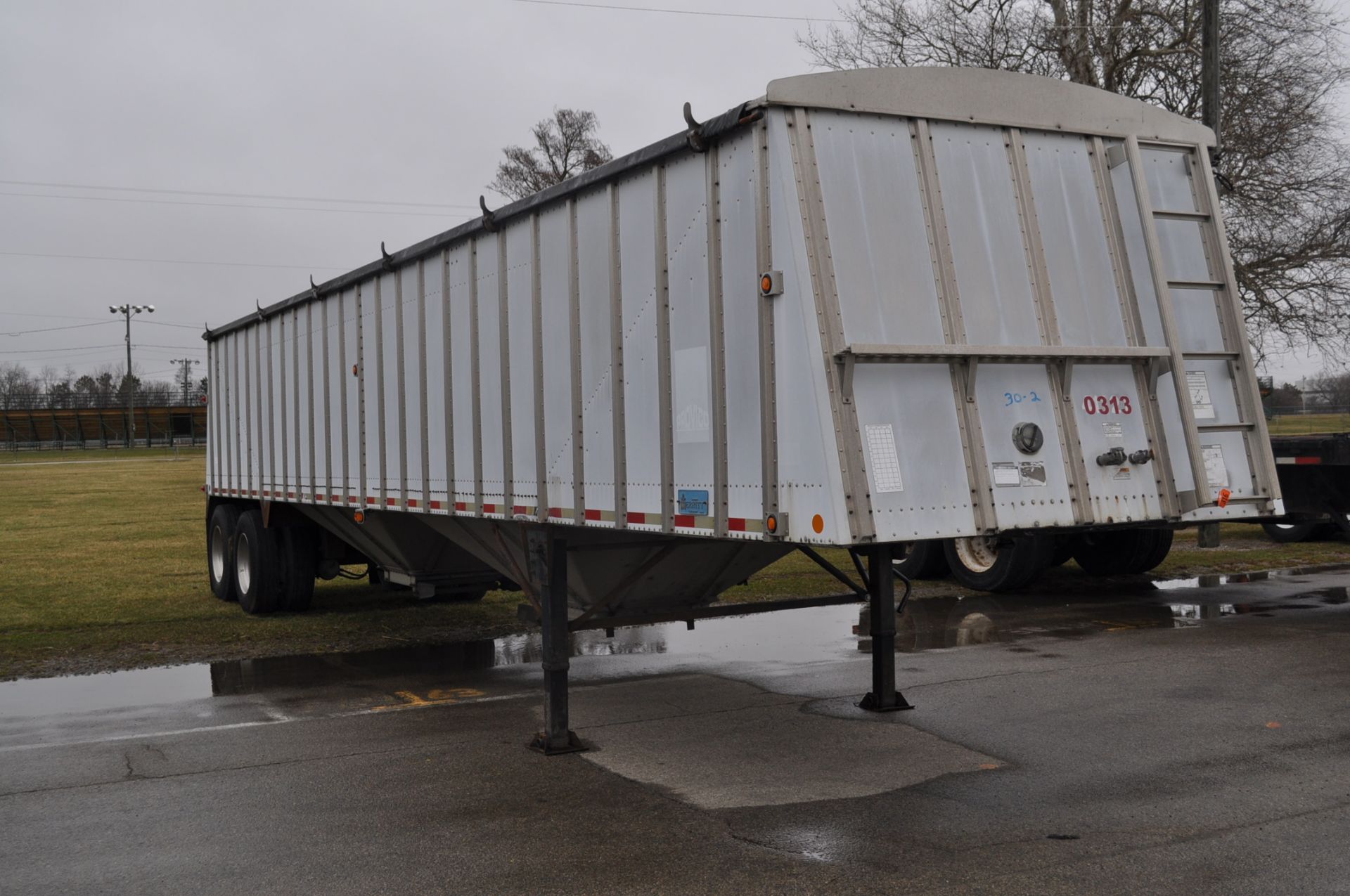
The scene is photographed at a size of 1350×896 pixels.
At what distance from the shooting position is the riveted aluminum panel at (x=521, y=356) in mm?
7816

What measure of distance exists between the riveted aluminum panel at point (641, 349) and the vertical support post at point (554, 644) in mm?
983

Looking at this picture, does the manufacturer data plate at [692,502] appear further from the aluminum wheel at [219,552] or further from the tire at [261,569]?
→ the aluminum wheel at [219,552]

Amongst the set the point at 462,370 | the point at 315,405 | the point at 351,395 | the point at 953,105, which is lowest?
the point at 462,370

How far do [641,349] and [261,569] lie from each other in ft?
26.0

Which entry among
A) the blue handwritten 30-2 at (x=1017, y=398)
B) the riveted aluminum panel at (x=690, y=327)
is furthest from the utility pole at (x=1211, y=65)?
the riveted aluminum panel at (x=690, y=327)

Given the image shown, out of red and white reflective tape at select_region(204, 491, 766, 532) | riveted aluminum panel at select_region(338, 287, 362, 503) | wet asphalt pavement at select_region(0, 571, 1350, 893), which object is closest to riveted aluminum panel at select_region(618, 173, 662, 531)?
red and white reflective tape at select_region(204, 491, 766, 532)

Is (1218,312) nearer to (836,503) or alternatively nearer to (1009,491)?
(1009,491)

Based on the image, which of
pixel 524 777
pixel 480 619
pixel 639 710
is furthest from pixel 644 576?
pixel 480 619

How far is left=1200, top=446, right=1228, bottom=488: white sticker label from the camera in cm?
666

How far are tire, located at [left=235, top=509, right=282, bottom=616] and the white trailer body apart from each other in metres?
6.14

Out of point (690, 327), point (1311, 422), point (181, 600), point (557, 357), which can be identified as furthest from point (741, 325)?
point (1311, 422)

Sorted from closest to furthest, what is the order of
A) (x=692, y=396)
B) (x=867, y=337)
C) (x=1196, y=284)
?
(x=867, y=337)
(x=692, y=396)
(x=1196, y=284)

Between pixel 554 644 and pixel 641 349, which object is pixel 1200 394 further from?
pixel 554 644

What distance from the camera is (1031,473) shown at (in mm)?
6258
